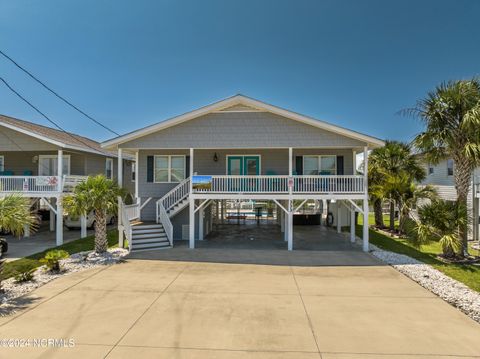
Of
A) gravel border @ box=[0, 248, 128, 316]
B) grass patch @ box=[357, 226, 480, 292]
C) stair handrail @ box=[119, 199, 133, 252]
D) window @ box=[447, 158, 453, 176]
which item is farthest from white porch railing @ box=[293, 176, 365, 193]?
window @ box=[447, 158, 453, 176]

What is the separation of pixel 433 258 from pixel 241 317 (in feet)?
29.1

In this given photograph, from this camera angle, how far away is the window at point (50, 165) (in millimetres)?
17266

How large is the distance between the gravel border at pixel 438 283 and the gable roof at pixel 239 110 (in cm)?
512

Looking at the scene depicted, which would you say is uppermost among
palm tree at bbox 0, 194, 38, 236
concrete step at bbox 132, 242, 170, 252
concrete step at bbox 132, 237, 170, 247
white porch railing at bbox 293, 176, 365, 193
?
white porch railing at bbox 293, 176, 365, 193

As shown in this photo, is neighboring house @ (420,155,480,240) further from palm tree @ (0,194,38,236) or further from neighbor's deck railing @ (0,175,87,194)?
neighbor's deck railing @ (0,175,87,194)

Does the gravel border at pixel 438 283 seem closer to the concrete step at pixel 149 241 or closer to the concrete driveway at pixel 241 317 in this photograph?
the concrete driveway at pixel 241 317

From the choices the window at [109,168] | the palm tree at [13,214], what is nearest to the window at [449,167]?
the palm tree at [13,214]

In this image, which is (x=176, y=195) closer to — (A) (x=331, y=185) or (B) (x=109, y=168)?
(A) (x=331, y=185)

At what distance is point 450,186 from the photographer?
59.5ft

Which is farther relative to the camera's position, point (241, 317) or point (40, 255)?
point (40, 255)

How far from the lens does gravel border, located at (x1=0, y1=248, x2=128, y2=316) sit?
21.7 ft

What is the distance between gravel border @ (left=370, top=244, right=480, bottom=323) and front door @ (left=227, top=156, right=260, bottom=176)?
707 cm

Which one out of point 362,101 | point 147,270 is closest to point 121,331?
point 147,270

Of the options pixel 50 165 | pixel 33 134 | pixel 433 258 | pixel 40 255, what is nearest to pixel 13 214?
pixel 40 255
